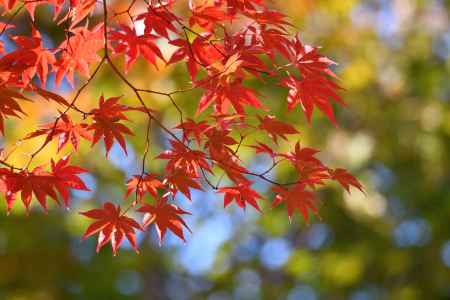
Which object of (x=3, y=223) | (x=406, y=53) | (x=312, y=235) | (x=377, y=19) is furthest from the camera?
(x=312, y=235)

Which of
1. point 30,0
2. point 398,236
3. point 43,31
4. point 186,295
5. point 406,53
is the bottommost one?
point 186,295

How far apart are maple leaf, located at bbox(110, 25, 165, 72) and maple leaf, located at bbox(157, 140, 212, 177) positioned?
177 mm

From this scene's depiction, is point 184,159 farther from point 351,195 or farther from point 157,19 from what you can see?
point 351,195

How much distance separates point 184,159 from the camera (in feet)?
4.96

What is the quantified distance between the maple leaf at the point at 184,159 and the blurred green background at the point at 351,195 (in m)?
2.84

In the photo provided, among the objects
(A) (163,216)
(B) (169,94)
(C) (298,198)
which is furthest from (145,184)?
→ (C) (298,198)

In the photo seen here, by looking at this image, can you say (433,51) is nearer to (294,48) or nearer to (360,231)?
(360,231)

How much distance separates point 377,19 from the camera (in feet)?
17.7

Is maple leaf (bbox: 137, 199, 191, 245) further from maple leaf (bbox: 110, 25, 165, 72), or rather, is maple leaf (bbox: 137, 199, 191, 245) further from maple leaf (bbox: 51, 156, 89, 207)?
maple leaf (bbox: 110, 25, 165, 72)

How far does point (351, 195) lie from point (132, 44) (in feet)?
11.3

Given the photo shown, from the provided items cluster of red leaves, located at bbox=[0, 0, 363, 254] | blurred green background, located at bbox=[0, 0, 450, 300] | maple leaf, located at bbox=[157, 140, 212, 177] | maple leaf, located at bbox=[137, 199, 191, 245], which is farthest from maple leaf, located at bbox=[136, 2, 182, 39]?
blurred green background, located at bbox=[0, 0, 450, 300]

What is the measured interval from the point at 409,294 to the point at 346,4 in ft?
6.47

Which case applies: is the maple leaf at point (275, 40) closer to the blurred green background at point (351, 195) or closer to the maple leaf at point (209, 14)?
the maple leaf at point (209, 14)

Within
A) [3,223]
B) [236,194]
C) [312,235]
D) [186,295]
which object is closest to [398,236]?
[312,235]
